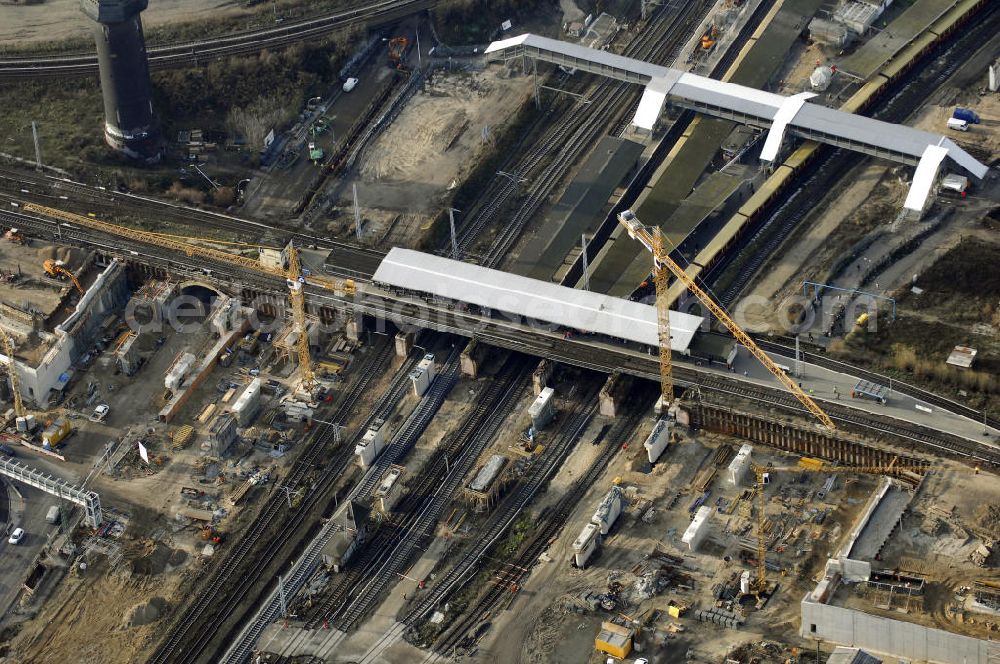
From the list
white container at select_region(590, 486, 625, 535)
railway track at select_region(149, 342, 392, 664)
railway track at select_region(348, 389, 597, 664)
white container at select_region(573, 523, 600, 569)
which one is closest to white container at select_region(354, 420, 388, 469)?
railway track at select_region(149, 342, 392, 664)

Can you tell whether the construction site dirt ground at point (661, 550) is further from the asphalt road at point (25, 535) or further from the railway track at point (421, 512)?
the asphalt road at point (25, 535)

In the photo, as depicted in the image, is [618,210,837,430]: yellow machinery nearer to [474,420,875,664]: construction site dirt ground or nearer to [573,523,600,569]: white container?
[474,420,875,664]: construction site dirt ground

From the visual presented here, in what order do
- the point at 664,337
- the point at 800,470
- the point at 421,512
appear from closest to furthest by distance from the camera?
the point at 421,512
the point at 800,470
the point at 664,337

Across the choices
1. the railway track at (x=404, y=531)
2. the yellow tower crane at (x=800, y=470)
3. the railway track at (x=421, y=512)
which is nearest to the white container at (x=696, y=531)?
the yellow tower crane at (x=800, y=470)

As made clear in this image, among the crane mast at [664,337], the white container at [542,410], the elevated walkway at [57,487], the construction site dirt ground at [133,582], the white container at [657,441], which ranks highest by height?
the crane mast at [664,337]

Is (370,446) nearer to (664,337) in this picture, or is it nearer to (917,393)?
(664,337)

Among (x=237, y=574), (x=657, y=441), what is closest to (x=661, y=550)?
(x=657, y=441)
